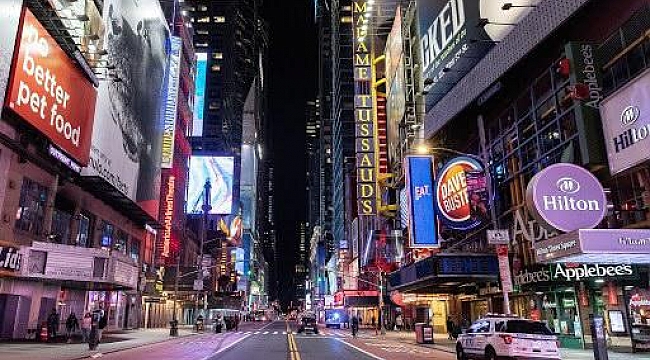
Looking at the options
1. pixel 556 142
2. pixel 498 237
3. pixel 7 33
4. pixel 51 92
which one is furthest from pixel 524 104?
pixel 7 33

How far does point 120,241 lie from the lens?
177 feet

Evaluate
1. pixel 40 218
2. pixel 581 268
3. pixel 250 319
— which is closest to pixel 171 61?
pixel 40 218

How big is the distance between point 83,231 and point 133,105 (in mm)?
13018

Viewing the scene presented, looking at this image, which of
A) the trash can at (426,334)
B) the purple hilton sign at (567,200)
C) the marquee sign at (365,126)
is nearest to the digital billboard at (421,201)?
the trash can at (426,334)

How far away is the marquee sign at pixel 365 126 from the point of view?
68.2 metres

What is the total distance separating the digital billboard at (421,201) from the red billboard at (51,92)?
2498 centimetres

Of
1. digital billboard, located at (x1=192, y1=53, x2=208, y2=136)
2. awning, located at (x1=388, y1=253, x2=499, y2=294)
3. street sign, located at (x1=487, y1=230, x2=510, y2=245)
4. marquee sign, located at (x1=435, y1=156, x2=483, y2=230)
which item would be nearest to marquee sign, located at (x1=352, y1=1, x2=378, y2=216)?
marquee sign, located at (x1=435, y1=156, x2=483, y2=230)

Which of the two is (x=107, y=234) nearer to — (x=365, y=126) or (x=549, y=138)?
(x=365, y=126)

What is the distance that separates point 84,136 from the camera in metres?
37.8

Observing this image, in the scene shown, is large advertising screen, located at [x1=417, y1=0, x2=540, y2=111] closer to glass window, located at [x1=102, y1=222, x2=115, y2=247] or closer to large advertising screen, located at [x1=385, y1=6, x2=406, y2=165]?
large advertising screen, located at [x1=385, y1=6, x2=406, y2=165]

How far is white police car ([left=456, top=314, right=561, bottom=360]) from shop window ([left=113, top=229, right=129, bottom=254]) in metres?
40.9

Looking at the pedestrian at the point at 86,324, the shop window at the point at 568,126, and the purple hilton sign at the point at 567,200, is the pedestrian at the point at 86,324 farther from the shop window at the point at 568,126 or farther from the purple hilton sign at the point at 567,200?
the shop window at the point at 568,126

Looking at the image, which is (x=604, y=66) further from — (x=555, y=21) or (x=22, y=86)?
(x=22, y=86)

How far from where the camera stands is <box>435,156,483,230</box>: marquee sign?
3697 centimetres
